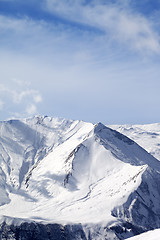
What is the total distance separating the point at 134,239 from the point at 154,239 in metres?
22.0

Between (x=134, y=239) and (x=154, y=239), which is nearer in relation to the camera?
(x=154, y=239)

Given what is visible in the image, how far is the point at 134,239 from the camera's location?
19975 centimetres

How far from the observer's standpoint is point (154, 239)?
587 feet
